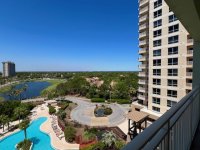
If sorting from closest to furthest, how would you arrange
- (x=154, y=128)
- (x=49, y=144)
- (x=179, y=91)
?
(x=154, y=128), (x=179, y=91), (x=49, y=144)

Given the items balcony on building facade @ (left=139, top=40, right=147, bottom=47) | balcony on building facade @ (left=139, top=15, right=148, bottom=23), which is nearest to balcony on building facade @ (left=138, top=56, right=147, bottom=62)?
balcony on building facade @ (left=139, top=40, right=147, bottom=47)

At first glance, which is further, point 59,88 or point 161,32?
point 59,88

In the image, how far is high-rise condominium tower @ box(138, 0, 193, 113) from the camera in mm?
20891

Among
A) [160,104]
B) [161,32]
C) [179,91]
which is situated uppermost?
[161,32]

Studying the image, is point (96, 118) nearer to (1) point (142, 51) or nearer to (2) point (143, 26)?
(1) point (142, 51)

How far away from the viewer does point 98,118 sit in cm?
3375

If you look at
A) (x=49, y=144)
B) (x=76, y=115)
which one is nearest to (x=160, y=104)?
(x=49, y=144)

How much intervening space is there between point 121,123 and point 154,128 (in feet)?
95.5

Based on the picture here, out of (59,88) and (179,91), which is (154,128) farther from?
(59,88)

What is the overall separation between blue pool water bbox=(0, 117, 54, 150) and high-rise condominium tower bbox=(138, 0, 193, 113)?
15796 mm

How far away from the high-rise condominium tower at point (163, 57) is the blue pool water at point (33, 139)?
15.8 metres

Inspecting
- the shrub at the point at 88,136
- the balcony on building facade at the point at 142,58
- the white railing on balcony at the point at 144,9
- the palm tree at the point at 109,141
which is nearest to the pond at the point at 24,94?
the shrub at the point at 88,136

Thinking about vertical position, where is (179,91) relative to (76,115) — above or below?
above

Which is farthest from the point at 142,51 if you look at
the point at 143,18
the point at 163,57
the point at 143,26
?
the point at 143,18
